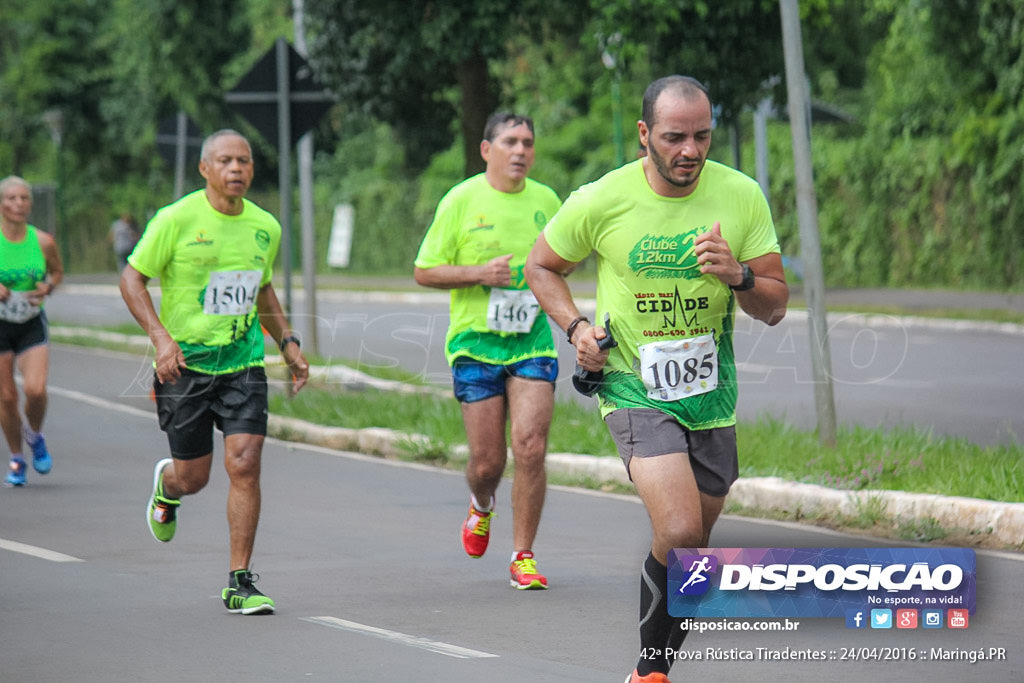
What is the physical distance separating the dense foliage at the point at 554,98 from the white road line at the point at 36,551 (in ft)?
28.3

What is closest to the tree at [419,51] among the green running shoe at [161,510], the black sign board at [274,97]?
the black sign board at [274,97]

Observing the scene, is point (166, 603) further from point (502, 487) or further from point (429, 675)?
point (502, 487)

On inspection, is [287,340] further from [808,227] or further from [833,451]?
[808,227]

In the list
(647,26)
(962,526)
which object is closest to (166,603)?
(962,526)

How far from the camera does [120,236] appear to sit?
38.3 metres

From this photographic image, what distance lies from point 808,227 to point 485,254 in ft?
11.0

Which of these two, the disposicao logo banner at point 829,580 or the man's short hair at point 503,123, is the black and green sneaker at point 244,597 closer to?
the man's short hair at point 503,123

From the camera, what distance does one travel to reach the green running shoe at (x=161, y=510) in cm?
820

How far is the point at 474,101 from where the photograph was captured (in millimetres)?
18922

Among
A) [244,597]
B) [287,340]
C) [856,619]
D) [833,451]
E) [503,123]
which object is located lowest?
[244,597]

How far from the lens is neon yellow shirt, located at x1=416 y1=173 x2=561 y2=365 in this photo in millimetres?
8227

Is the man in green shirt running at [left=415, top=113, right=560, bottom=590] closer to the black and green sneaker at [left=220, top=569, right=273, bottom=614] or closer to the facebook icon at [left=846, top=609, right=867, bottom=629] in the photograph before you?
the black and green sneaker at [left=220, top=569, right=273, bottom=614]

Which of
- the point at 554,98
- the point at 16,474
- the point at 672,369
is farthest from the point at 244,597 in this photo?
the point at 554,98

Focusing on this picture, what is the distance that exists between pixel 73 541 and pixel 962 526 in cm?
457
